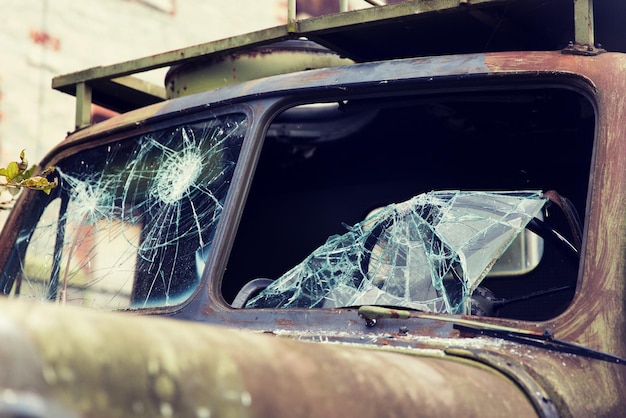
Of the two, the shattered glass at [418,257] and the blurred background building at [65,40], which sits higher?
the blurred background building at [65,40]

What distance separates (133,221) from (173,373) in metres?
1.95

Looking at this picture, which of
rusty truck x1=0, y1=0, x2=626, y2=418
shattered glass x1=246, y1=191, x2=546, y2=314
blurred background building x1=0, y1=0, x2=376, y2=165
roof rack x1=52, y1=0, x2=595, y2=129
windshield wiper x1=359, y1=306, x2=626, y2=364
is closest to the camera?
rusty truck x1=0, y1=0, x2=626, y2=418

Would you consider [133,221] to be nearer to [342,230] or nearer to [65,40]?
[342,230]

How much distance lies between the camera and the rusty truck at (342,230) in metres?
1.05

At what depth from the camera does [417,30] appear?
2.93m

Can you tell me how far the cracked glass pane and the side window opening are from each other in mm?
707

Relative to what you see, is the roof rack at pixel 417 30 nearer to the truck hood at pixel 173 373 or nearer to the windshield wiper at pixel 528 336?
the windshield wiper at pixel 528 336

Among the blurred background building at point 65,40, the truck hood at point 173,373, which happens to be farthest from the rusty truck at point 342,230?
the blurred background building at point 65,40

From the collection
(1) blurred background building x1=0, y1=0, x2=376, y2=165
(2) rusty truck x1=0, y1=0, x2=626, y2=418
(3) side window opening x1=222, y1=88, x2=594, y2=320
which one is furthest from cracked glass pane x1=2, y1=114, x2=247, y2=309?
(1) blurred background building x1=0, y1=0, x2=376, y2=165

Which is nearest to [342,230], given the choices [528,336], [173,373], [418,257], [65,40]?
[418,257]

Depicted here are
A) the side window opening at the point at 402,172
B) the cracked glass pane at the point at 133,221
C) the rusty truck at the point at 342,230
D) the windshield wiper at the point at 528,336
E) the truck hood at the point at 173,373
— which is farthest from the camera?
the side window opening at the point at 402,172

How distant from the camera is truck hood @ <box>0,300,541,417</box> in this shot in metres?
0.87

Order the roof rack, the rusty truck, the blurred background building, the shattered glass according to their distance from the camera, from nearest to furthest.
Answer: the rusty truck → the shattered glass → the roof rack → the blurred background building

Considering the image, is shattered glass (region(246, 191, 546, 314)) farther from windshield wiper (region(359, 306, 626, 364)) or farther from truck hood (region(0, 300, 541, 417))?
truck hood (region(0, 300, 541, 417))
